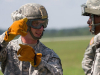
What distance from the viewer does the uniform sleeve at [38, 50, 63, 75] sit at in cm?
639

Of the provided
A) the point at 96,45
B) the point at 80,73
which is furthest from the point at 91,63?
the point at 80,73

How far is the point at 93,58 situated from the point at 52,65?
196cm

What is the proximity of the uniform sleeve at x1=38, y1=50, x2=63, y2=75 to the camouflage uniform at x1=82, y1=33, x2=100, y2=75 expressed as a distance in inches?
46.0

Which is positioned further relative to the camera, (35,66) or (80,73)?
(80,73)

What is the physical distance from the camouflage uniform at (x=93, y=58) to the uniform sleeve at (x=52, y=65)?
46.0 inches

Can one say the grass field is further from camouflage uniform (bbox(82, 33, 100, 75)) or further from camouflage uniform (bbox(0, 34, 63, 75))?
camouflage uniform (bbox(0, 34, 63, 75))

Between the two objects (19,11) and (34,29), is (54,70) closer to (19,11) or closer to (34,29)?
(34,29)

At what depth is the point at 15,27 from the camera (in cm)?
560

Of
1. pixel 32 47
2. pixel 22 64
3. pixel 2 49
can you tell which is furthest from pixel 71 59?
pixel 2 49

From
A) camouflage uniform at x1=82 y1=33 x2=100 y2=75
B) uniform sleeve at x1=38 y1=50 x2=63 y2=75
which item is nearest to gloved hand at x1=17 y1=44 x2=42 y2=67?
uniform sleeve at x1=38 y1=50 x2=63 y2=75

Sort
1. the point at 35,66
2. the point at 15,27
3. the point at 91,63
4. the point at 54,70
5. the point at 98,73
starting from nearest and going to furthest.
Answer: the point at 15,27
the point at 35,66
the point at 54,70
the point at 98,73
the point at 91,63

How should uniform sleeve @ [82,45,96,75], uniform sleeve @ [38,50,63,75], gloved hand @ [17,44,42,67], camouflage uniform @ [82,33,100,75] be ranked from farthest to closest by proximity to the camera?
uniform sleeve @ [82,45,96,75] < camouflage uniform @ [82,33,100,75] < uniform sleeve @ [38,50,63,75] < gloved hand @ [17,44,42,67]

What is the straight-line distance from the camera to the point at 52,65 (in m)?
6.72

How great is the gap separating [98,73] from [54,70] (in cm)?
145
